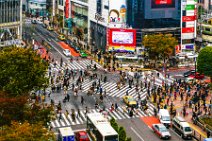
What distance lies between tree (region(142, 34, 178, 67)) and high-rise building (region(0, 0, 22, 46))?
25.7 metres

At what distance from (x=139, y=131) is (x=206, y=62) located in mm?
22145

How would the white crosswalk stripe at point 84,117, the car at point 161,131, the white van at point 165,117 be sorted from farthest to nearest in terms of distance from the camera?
1. the white crosswalk stripe at point 84,117
2. the white van at point 165,117
3. the car at point 161,131

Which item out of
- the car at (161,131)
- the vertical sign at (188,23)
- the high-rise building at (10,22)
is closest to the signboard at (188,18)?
the vertical sign at (188,23)

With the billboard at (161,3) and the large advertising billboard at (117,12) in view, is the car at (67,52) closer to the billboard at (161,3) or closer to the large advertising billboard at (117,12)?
the large advertising billboard at (117,12)

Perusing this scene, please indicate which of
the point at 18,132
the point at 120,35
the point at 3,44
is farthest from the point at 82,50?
the point at 18,132

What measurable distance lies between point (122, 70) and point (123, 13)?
1353cm

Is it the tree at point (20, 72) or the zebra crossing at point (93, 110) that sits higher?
the tree at point (20, 72)

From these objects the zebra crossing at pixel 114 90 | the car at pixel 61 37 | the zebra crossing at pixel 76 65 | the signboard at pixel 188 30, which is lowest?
the zebra crossing at pixel 114 90

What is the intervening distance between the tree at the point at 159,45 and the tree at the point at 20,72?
34.2m

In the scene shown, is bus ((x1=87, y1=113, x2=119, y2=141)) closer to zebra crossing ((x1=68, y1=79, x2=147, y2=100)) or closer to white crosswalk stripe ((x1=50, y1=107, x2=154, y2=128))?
white crosswalk stripe ((x1=50, y1=107, x2=154, y2=128))

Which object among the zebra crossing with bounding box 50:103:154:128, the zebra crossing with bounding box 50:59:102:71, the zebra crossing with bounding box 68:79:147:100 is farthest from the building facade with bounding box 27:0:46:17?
the zebra crossing with bounding box 50:103:154:128

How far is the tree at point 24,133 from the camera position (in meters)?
38.8

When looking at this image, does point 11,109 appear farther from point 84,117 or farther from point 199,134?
point 199,134

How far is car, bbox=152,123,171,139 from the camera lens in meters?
52.8
